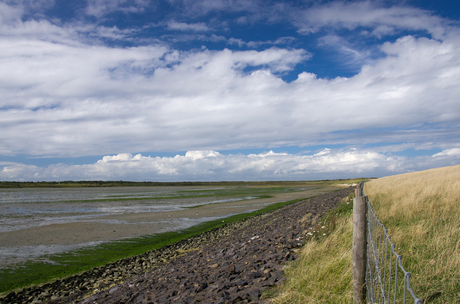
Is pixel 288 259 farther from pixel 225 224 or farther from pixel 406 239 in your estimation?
pixel 225 224

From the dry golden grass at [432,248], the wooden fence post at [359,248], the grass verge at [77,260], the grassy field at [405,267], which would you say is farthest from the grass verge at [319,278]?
the grass verge at [77,260]

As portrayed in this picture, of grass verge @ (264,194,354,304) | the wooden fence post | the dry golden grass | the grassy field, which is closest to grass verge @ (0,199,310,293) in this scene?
grass verge @ (264,194,354,304)

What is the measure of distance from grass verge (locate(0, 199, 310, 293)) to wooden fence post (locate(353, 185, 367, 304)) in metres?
11.5

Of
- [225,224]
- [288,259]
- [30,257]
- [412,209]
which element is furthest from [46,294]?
[225,224]

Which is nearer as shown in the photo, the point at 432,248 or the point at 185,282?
the point at 432,248

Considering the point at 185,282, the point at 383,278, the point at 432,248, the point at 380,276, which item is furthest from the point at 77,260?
the point at 432,248

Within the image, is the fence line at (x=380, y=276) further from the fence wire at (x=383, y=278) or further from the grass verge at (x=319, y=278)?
the grass verge at (x=319, y=278)

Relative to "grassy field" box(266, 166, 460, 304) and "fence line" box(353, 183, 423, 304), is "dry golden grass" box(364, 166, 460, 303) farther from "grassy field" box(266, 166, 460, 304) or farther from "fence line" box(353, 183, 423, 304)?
"fence line" box(353, 183, 423, 304)

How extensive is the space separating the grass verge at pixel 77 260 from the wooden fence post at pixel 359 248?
37.8ft

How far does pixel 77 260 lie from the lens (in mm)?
13523

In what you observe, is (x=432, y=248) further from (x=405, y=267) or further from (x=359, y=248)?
(x=359, y=248)

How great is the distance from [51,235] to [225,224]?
1209cm

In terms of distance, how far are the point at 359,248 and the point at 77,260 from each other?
13.7 meters

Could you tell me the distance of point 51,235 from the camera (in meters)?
18.7
